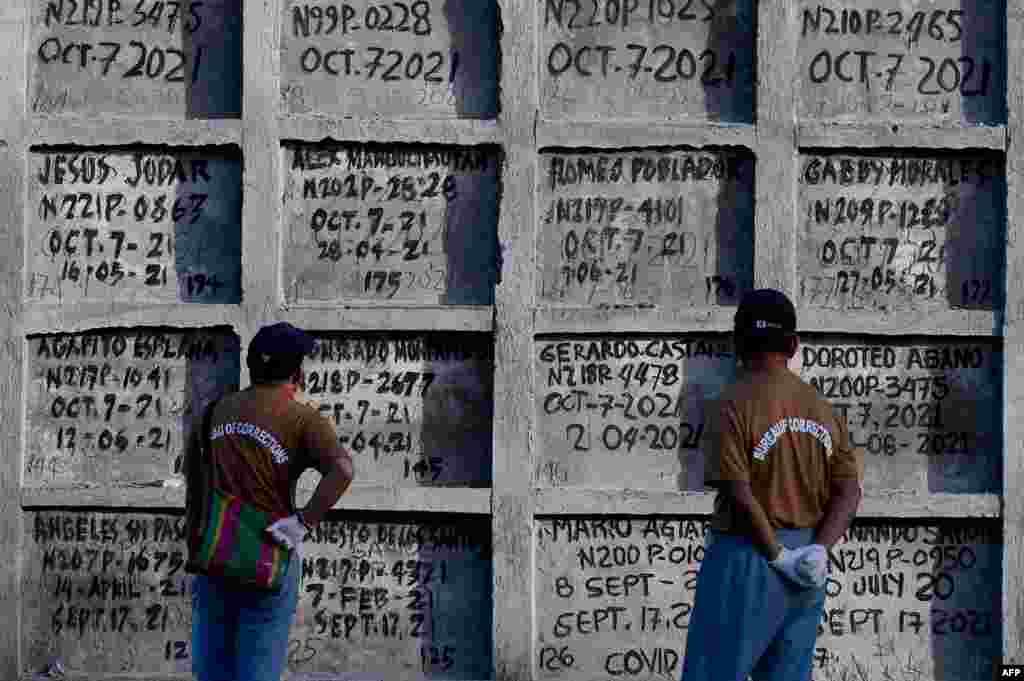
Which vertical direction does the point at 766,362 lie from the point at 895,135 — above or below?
below

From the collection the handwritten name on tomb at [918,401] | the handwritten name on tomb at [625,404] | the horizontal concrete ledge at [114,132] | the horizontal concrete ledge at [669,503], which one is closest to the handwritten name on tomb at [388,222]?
the horizontal concrete ledge at [114,132]

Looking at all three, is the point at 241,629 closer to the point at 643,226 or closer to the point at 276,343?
the point at 276,343

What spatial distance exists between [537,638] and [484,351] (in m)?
1.24

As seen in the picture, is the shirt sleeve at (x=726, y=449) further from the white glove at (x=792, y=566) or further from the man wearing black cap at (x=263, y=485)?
the man wearing black cap at (x=263, y=485)

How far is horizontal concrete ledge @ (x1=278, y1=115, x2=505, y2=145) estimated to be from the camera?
7.07m

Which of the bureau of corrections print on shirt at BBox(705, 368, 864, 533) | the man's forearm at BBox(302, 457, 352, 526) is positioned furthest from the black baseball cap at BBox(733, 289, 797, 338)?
the man's forearm at BBox(302, 457, 352, 526)

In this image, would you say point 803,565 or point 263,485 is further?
point 263,485

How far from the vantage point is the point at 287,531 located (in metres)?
5.38

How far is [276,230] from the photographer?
709 centimetres

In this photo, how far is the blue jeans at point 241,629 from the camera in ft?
17.6

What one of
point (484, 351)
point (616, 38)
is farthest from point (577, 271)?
point (616, 38)

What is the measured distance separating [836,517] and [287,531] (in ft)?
5.76

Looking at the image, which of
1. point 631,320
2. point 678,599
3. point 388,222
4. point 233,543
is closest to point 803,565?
point 233,543

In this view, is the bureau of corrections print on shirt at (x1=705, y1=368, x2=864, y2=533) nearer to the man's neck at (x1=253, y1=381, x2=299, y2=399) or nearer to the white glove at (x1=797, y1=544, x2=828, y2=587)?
the white glove at (x1=797, y1=544, x2=828, y2=587)
